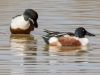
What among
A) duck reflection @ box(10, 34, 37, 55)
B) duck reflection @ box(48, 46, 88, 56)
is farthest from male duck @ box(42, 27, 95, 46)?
duck reflection @ box(10, 34, 37, 55)

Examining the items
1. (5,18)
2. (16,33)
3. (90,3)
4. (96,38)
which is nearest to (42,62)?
(96,38)

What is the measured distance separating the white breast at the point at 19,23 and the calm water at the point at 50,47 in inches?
9.9

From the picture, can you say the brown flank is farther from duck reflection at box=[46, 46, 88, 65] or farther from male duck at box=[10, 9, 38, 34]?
male duck at box=[10, 9, 38, 34]

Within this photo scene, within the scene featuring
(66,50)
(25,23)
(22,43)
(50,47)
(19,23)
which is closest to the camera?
(66,50)

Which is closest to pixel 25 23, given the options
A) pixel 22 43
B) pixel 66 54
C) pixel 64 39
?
pixel 22 43

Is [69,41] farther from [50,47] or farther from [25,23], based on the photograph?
[25,23]

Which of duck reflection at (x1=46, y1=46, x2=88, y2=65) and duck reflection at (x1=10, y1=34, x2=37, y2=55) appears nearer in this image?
duck reflection at (x1=46, y1=46, x2=88, y2=65)

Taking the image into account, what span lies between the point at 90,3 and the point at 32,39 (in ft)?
19.5

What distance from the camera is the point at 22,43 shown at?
1380cm

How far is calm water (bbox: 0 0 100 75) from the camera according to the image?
1081cm

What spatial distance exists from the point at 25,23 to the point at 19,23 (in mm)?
180

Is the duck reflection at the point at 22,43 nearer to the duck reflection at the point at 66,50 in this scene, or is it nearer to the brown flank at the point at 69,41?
the duck reflection at the point at 66,50

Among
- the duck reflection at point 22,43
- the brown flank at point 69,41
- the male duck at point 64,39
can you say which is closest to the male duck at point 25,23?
the duck reflection at point 22,43

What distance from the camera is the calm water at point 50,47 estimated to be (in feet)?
35.5
